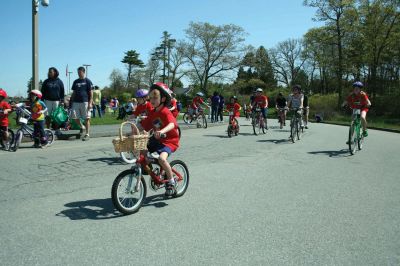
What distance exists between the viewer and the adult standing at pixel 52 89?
11698mm

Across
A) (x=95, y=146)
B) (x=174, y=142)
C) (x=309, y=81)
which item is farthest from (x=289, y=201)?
(x=309, y=81)

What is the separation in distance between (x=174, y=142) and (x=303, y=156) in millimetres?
5654

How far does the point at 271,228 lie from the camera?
445cm

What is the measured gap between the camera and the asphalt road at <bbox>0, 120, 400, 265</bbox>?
3.67 m

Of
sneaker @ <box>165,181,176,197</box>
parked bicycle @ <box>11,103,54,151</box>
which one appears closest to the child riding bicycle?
parked bicycle @ <box>11,103,54,151</box>

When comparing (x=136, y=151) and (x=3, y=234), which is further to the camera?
(x=136, y=151)

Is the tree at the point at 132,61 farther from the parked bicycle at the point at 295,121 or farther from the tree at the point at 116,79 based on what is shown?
the parked bicycle at the point at 295,121

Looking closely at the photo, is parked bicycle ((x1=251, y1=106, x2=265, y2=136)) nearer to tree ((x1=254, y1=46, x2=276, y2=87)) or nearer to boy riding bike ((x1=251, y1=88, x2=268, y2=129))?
boy riding bike ((x1=251, y1=88, x2=268, y2=129))

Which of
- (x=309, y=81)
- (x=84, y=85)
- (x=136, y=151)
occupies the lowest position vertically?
(x=136, y=151)

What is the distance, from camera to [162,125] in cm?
538

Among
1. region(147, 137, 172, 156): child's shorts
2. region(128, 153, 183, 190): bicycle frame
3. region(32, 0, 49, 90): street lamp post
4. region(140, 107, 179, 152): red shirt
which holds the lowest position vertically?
region(128, 153, 183, 190): bicycle frame

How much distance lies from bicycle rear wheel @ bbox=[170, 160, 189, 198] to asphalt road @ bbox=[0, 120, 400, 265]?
0.43 feet

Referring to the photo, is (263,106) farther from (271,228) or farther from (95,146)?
(271,228)

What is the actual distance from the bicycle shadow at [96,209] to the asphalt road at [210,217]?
13 millimetres
